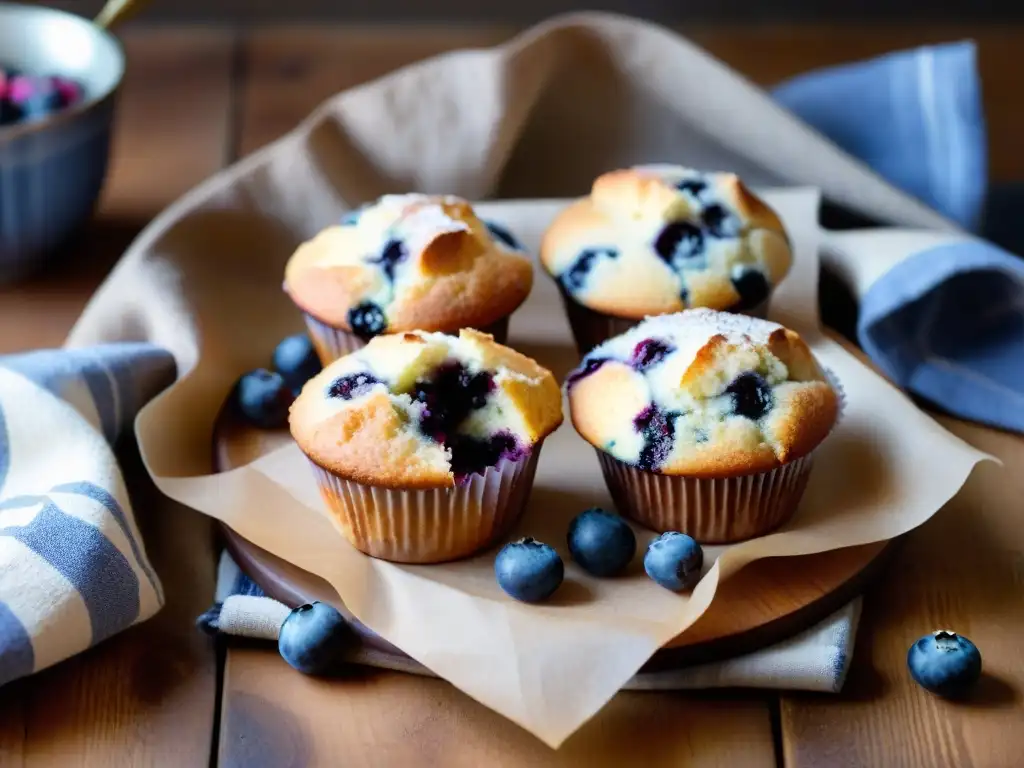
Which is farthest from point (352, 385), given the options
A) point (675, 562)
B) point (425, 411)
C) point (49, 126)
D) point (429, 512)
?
point (49, 126)

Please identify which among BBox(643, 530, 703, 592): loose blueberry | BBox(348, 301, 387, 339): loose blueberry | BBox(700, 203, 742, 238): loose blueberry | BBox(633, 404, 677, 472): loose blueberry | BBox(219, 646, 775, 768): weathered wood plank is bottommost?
BBox(219, 646, 775, 768): weathered wood plank

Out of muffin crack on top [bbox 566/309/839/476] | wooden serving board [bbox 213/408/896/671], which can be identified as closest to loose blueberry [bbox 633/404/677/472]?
muffin crack on top [bbox 566/309/839/476]

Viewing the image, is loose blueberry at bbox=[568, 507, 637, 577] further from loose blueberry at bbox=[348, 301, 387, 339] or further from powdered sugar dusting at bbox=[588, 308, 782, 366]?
loose blueberry at bbox=[348, 301, 387, 339]

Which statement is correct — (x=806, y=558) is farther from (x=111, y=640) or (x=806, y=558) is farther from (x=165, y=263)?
(x=165, y=263)

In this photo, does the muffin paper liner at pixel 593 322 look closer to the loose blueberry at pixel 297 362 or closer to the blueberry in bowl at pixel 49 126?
the loose blueberry at pixel 297 362

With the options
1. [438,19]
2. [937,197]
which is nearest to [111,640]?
[937,197]

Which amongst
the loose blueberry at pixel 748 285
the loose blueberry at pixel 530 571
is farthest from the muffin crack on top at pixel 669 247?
the loose blueberry at pixel 530 571
